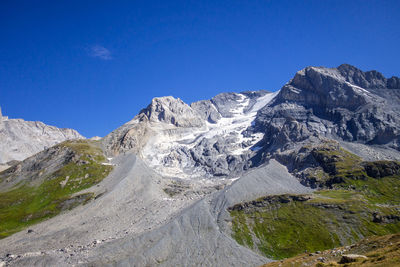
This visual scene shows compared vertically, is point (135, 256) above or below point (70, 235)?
below

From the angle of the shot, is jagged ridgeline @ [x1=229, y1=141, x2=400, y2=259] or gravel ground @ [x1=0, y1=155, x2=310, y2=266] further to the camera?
jagged ridgeline @ [x1=229, y1=141, x2=400, y2=259]

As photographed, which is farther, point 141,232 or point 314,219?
point 314,219

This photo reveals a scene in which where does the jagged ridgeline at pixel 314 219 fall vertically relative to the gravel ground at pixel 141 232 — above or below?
below

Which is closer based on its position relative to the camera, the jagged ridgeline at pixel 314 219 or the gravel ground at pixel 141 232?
the gravel ground at pixel 141 232

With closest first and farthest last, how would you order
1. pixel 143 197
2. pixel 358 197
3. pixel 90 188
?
pixel 358 197, pixel 143 197, pixel 90 188

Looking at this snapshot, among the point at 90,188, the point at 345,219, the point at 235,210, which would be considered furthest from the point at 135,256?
the point at 90,188

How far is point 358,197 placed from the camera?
154375 mm

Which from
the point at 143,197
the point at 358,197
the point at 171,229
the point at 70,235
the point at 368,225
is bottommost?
the point at 368,225

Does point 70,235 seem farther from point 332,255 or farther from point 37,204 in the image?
point 332,255

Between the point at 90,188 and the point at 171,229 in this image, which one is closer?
the point at 171,229

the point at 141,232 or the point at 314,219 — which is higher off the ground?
the point at 141,232

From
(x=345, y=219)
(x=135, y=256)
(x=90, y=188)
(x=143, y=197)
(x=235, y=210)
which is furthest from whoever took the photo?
(x=90, y=188)

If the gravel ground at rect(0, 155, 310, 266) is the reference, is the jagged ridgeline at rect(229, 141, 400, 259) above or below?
below

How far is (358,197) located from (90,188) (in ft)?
551
